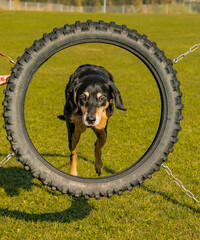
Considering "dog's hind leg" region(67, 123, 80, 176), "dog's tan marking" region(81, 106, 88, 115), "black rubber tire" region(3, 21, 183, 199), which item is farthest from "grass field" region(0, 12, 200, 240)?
"dog's tan marking" region(81, 106, 88, 115)

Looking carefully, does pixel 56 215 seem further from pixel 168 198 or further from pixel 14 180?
pixel 168 198

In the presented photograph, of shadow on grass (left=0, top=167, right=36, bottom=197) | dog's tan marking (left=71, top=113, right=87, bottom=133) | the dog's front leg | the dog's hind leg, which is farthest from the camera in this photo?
shadow on grass (left=0, top=167, right=36, bottom=197)

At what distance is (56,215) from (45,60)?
2385 mm

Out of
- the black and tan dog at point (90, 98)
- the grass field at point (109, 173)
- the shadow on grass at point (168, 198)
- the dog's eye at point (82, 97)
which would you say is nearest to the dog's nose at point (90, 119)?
the black and tan dog at point (90, 98)

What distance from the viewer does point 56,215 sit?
6004 millimetres

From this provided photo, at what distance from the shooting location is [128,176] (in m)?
5.25

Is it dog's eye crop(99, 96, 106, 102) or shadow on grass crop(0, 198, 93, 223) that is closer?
dog's eye crop(99, 96, 106, 102)

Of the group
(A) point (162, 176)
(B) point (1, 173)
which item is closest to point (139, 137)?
(A) point (162, 176)

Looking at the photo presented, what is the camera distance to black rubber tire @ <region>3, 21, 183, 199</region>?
4.98 m

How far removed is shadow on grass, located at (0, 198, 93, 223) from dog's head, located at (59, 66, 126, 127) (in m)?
1.59

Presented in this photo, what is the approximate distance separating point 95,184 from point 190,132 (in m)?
6.13

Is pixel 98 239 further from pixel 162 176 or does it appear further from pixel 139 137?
pixel 139 137

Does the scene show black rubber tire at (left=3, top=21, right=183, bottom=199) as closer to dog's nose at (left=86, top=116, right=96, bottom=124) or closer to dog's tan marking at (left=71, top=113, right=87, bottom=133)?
dog's nose at (left=86, top=116, right=96, bottom=124)

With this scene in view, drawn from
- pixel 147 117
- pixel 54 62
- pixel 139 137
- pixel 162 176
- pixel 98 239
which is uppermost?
pixel 54 62
